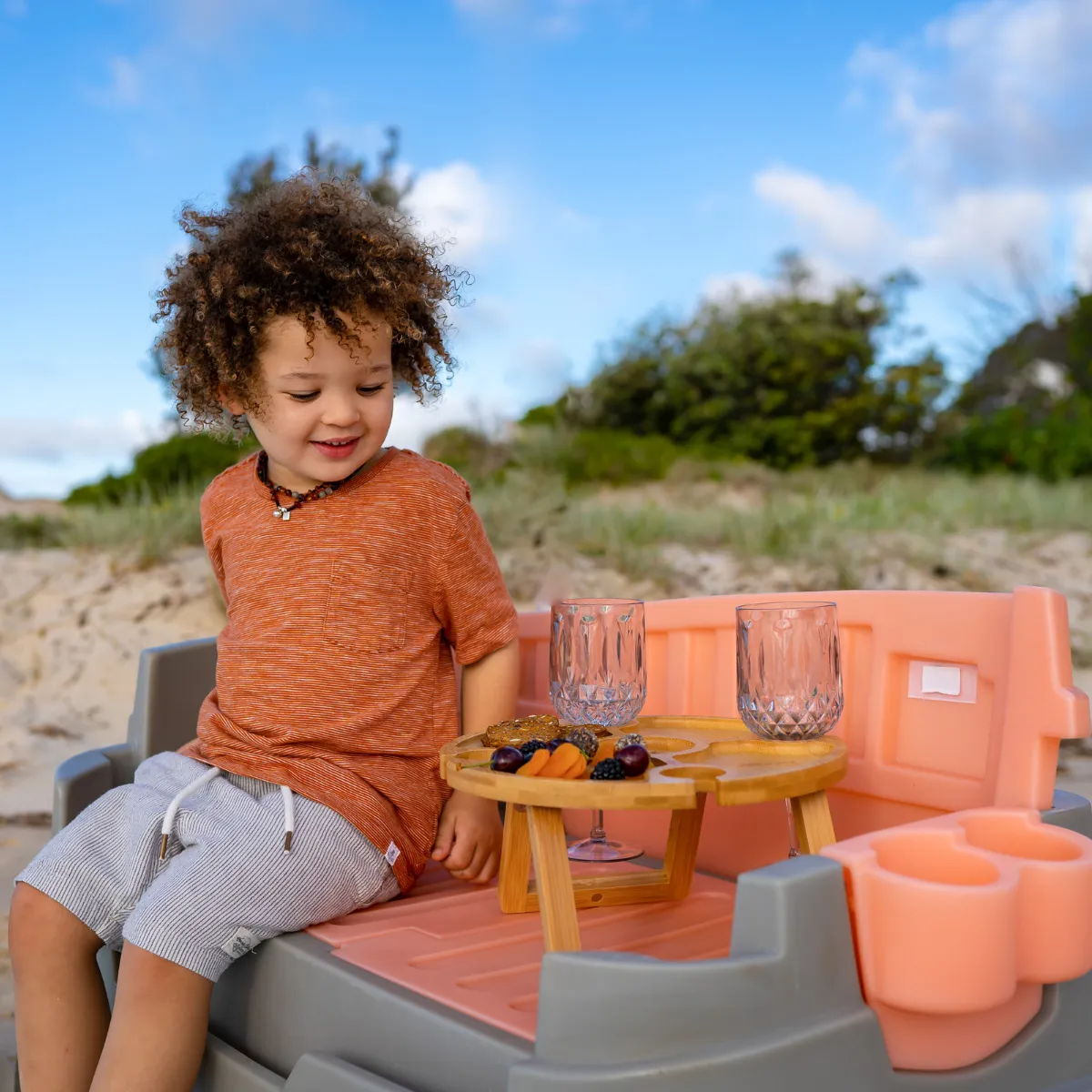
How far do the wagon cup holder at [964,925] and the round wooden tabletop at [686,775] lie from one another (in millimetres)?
100

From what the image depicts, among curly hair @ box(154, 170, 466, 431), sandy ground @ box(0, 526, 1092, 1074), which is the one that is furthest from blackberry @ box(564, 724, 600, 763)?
sandy ground @ box(0, 526, 1092, 1074)

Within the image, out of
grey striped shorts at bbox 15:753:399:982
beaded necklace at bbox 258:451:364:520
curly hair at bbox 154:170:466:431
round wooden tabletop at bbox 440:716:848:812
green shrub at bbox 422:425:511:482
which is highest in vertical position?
green shrub at bbox 422:425:511:482

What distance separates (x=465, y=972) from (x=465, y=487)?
777 millimetres

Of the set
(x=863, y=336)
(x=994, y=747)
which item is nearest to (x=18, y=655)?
(x=994, y=747)

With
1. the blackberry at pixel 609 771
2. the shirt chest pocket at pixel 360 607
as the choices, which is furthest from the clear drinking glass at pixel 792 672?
the shirt chest pocket at pixel 360 607

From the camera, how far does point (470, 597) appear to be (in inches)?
72.9

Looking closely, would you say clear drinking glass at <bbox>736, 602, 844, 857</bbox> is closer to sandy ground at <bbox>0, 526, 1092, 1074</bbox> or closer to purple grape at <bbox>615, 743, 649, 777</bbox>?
purple grape at <bbox>615, 743, 649, 777</bbox>

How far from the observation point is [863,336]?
39.9 ft

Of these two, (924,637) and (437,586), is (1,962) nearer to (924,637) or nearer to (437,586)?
(437,586)

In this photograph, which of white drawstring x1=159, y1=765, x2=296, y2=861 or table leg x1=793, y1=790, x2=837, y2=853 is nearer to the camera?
table leg x1=793, y1=790, x2=837, y2=853

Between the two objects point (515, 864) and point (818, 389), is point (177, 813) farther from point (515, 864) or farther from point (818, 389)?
point (818, 389)

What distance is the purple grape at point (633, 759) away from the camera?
1364 millimetres

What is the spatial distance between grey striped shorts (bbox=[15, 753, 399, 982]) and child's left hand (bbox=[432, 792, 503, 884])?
109 mm

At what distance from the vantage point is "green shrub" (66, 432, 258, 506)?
7.52 meters
